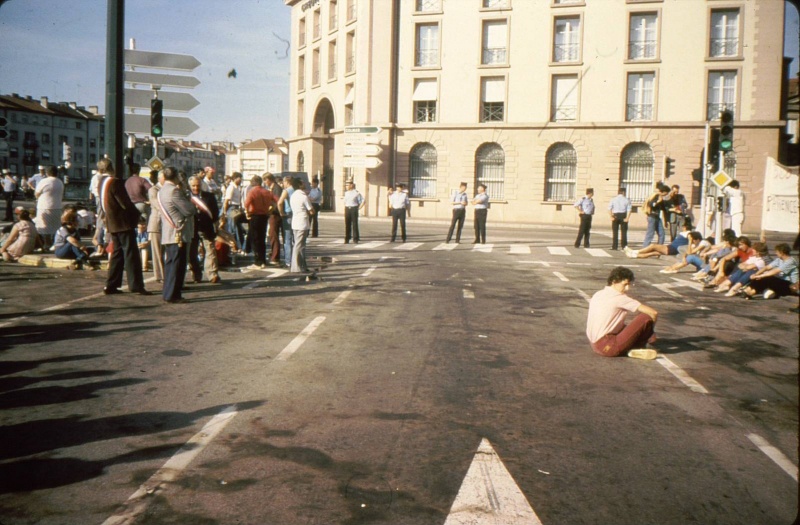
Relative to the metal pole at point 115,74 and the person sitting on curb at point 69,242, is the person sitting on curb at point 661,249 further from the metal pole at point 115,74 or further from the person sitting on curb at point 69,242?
the person sitting on curb at point 69,242

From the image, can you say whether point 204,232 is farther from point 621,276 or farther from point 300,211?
point 621,276

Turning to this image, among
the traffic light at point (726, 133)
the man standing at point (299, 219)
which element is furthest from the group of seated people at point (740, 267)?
the man standing at point (299, 219)

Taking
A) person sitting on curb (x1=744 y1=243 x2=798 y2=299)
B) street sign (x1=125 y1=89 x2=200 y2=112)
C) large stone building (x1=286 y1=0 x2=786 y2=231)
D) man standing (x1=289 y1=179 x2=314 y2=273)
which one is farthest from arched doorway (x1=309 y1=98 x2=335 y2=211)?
person sitting on curb (x1=744 y1=243 x2=798 y2=299)

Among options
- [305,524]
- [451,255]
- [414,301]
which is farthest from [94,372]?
[451,255]

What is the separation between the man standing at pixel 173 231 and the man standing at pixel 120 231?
618 millimetres

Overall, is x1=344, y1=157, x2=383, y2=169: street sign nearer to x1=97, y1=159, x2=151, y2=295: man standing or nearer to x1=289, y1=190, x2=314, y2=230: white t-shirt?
x1=289, y1=190, x2=314, y2=230: white t-shirt

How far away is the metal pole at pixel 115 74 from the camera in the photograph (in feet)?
42.2

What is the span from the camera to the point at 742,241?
46.5ft

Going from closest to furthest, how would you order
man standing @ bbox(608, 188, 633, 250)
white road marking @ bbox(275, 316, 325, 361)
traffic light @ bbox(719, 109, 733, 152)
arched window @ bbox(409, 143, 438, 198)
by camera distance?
white road marking @ bbox(275, 316, 325, 361) < traffic light @ bbox(719, 109, 733, 152) < man standing @ bbox(608, 188, 633, 250) < arched window @ bbox(409, 143, 438, 198)

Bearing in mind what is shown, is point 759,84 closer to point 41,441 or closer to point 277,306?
point 277,306

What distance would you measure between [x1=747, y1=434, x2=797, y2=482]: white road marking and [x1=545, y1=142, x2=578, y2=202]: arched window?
36.4 meters

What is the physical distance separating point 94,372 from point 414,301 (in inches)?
220

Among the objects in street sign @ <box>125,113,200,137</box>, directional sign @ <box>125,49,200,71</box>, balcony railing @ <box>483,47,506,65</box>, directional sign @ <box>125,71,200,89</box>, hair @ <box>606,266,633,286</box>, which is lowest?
hair @ <box>606,266,633,286</box>

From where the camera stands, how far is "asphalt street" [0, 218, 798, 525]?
13.1 ft
